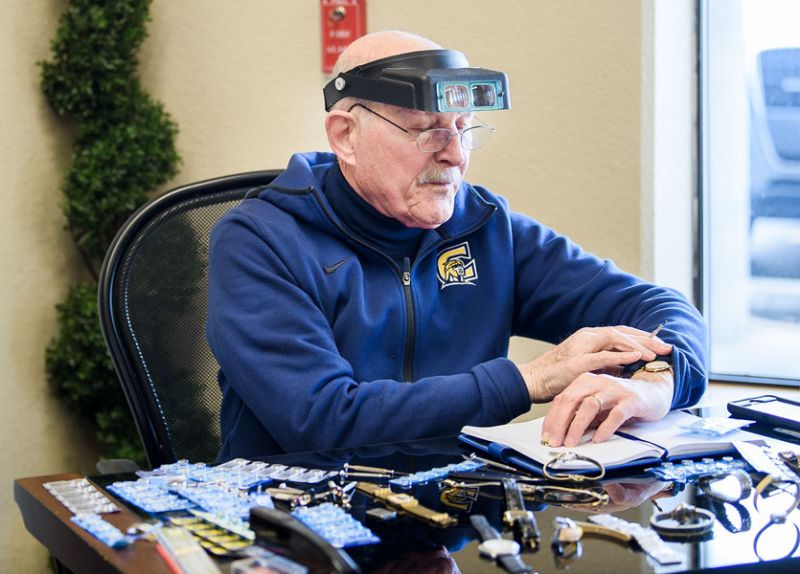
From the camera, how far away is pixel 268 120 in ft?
10.5

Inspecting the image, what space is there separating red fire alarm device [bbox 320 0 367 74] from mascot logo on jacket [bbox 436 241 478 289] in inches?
49.2

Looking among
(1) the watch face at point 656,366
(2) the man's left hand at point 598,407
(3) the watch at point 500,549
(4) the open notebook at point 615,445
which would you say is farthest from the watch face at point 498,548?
(1) the watch face at point 656,366

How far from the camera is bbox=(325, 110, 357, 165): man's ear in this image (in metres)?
1.91

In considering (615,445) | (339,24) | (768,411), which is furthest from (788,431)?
(339,24)

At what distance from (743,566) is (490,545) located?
0.23m

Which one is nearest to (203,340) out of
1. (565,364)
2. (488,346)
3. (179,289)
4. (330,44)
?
(179,289)

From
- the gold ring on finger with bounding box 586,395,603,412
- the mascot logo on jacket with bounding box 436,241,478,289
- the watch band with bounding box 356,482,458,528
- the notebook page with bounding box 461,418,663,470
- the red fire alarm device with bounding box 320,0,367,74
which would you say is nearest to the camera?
the watch band with bounding box 356,482,458,528

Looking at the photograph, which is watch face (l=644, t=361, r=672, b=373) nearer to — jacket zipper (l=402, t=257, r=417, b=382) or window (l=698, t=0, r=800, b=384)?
jacket zipper (l=402, t=257, r=417, b=382)

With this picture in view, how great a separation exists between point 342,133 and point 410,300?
0.31m

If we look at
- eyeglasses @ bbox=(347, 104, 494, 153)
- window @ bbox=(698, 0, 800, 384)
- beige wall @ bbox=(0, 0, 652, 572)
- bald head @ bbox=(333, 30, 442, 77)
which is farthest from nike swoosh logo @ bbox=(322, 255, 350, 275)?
window @ bbox=(698, 0, 800, 384)

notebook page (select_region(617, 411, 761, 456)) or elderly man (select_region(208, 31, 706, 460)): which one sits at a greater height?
elderly man (select_region(208, 31, 706, 460))

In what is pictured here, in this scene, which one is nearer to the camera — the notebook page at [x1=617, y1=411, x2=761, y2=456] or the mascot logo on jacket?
the notebook page at [x1=617, y1=411, x2=761, y2=456]

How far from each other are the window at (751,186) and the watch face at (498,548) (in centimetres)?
190

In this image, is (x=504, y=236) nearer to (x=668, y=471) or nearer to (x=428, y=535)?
(x=668, y=471)
